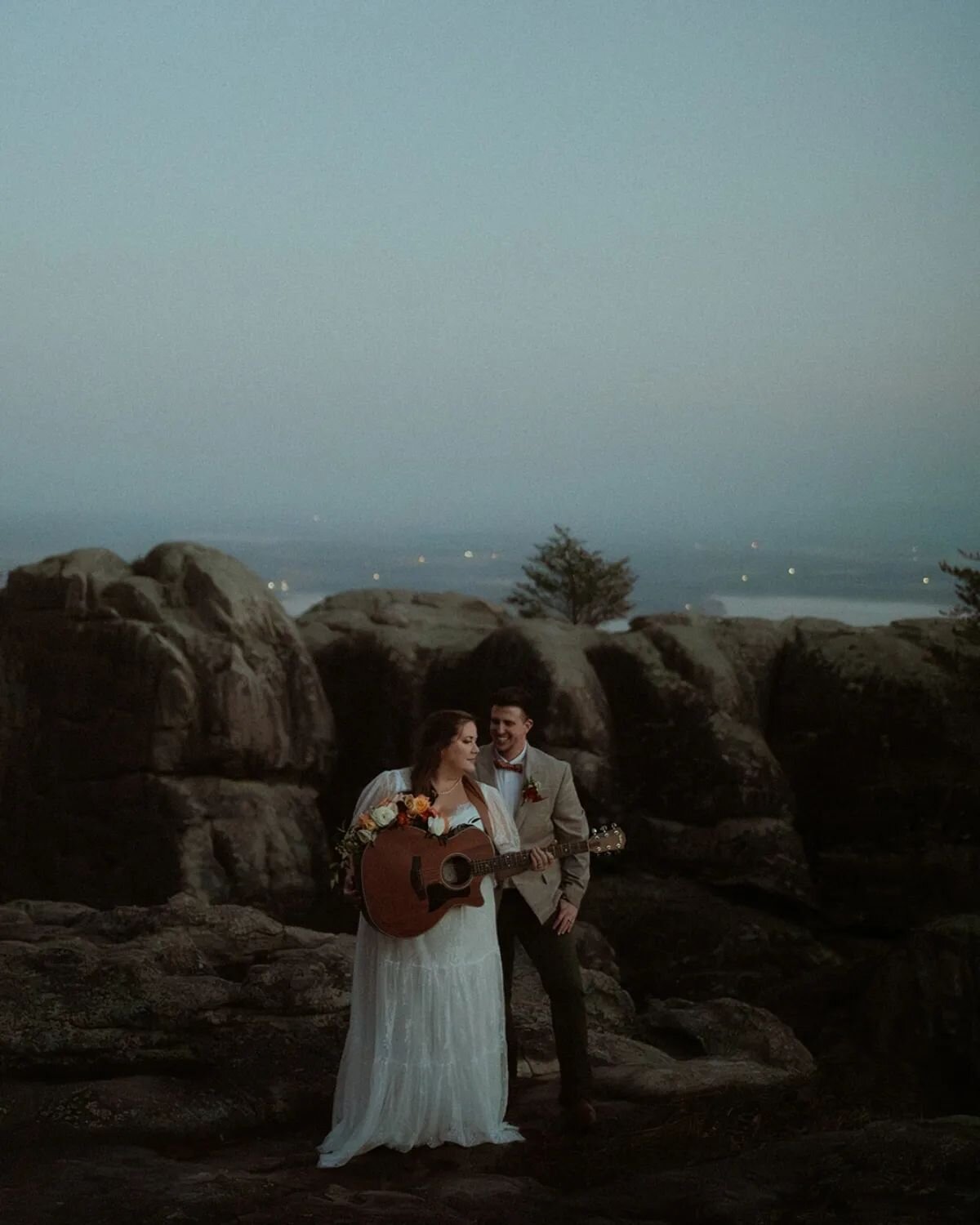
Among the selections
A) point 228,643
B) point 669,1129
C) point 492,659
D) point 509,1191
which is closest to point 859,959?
point 492,659

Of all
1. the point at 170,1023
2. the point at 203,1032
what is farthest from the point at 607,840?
the point at 170,1023

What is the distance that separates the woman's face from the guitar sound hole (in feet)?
1.54

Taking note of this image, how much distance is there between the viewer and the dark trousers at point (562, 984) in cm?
848

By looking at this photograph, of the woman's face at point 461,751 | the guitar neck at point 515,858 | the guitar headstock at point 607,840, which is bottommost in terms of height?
the guitar neck at point 515,858

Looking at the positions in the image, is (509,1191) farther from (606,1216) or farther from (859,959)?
(859,959)

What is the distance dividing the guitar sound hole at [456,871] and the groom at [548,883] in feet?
2.12

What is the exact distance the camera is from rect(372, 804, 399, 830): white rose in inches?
300

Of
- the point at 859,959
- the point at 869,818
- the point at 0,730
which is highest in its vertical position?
the point at 0,730

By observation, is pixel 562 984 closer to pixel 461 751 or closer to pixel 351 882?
pixel 351 882

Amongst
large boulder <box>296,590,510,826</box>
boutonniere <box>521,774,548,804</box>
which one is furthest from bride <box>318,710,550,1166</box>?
large boulder <box>296,590,510,826</box>

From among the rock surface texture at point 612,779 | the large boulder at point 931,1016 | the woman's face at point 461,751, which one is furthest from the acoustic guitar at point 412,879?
the large boulder at point 931,1016

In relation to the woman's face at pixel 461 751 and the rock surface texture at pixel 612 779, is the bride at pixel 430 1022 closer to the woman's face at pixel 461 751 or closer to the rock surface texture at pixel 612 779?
the woman's face at pixel 461 751

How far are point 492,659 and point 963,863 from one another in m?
7.13

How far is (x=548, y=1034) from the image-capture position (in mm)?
10547
